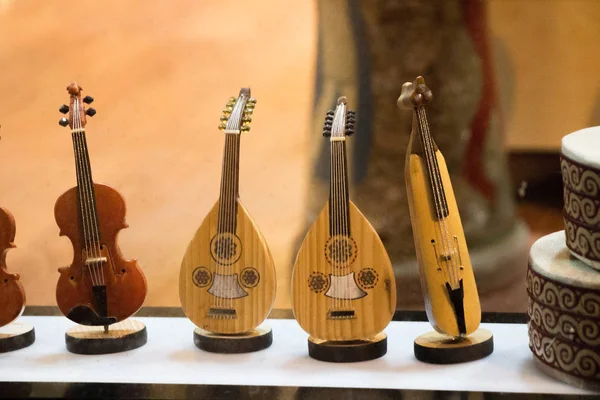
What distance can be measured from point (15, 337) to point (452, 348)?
91 centimetres

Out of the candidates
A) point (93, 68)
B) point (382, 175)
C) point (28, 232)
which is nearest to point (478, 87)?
point (382, 175)

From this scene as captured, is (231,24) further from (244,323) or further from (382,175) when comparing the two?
(244,323)

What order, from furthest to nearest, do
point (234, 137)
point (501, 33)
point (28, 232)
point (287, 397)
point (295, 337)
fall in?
point (28, 232), point (501, 33), point (295, 337), point (234, 137), point (287, 397)

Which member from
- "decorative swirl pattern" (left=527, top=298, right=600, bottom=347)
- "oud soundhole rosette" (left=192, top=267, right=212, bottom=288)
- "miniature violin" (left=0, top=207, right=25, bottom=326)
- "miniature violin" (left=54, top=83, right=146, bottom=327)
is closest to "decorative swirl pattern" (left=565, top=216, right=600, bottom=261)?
"decorative swirl pattern" (left=527, top=298, right=600, bottom=347)

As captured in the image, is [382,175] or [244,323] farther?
[382,175]

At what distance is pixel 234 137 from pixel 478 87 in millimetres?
850

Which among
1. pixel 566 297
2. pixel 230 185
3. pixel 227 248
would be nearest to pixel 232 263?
pixel 227 248

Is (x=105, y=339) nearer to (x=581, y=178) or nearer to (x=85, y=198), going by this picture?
(x=85, y=198)

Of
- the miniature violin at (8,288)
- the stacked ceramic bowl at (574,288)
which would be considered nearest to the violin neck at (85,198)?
the miniature violin at (8,288)

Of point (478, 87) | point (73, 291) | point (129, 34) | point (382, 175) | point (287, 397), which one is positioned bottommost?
point (287, 397)

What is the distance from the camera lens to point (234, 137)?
6.45 feet

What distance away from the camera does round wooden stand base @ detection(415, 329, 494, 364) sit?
189 centimetres

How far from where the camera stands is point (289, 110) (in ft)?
8.57

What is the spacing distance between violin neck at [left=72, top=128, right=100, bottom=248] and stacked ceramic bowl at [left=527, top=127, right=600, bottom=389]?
0.88m
